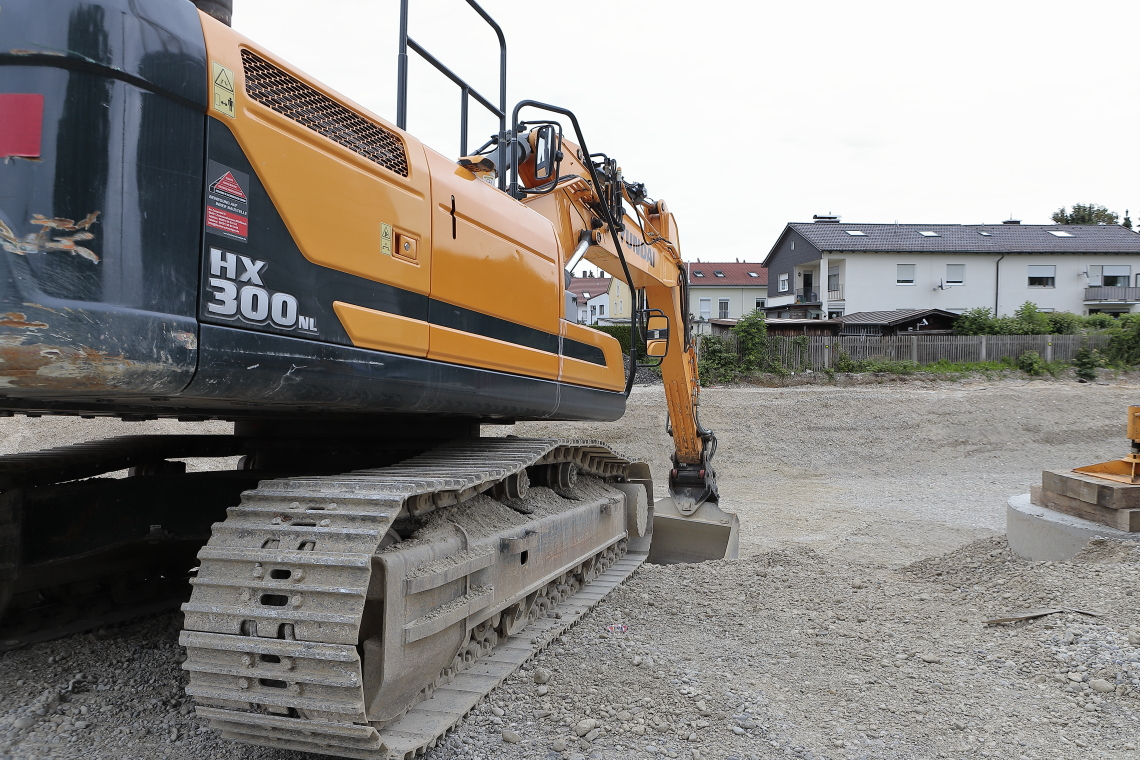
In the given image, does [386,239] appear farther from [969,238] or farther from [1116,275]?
[1116,275]

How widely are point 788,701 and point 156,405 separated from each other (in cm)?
305

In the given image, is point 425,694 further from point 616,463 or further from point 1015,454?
point 1015,454

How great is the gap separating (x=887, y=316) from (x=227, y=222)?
3472 centimetres

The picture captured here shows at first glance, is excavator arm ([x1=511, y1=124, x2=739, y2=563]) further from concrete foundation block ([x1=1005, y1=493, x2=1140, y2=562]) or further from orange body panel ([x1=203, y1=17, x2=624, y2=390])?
concrete foundation block ([x1=1005, y1=493, x2=1140, y2=562])

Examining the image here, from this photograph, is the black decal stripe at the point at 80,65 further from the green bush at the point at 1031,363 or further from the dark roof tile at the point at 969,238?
the dark roof tile at the point at 969,238

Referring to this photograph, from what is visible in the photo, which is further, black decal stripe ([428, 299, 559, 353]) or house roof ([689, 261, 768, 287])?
house roof ([689, 261, 768, 287])

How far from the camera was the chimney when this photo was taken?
279 centimetres

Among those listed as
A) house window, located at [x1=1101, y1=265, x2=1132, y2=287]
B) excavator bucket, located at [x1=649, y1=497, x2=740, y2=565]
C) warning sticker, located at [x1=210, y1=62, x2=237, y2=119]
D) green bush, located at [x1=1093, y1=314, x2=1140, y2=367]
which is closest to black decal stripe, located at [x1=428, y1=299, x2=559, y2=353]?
warning sticker, located at [x1=210, y1=62, x2=237, y2=119]

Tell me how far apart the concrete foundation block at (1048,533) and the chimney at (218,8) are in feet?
22.2

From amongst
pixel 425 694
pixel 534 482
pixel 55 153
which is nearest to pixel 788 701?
pixel 425 694

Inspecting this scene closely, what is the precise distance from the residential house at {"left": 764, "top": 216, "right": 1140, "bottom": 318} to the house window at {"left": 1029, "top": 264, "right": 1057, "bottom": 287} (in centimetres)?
5

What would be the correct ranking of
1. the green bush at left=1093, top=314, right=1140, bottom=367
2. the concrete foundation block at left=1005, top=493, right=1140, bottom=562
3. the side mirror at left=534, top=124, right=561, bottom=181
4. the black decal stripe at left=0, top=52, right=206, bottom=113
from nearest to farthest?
the black decal stripe at left=0, top=52, right=206, bottom=113 < the side mirror at left=534, top=124, right=561, bottom=181 < the concrete foundation block at left=1005, top=493, right=1140, bottom=562 < the green bush at left=1093, top=314, right=1140, bottom=367

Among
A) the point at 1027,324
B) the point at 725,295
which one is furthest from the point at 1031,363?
the point at 725,295

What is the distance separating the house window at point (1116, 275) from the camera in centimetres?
3775
